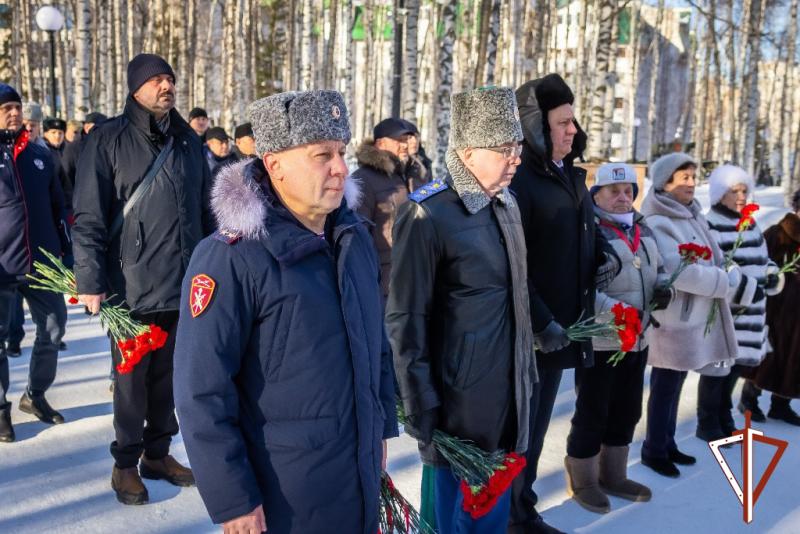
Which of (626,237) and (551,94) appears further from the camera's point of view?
(626,237)

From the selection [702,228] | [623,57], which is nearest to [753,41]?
[702,228]

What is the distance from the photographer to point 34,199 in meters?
5.30

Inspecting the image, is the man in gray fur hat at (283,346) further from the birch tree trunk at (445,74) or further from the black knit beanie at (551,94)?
the birch tree trunk at (445,74)

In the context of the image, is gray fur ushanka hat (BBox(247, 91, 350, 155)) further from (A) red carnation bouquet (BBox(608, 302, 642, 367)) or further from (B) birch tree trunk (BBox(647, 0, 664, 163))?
(B) birch tree trunk (BBox(647, 0, 664, 163))

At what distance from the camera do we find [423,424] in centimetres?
314

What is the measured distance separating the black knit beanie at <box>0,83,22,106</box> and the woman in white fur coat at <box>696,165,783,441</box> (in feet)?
16.0

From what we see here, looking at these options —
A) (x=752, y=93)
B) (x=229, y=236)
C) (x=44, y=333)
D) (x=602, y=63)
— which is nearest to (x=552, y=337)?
(x=229, y=236)

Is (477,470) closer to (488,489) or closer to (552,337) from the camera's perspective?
(488,489)

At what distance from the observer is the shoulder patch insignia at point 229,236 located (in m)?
2.10

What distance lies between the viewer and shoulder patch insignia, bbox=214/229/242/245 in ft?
6.88

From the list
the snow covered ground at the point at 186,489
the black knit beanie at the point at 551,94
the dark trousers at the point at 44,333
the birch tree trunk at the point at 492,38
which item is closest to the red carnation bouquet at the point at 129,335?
the snow covered ground at the point at 186,489

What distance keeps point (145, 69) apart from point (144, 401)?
5.91ft

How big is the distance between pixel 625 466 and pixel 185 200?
119 inches

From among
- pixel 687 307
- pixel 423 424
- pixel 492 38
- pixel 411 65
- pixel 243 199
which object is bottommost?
pixel 423 424
